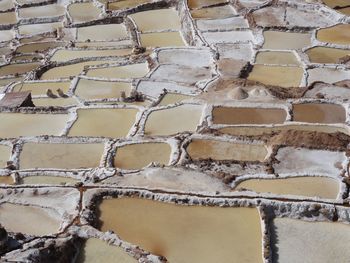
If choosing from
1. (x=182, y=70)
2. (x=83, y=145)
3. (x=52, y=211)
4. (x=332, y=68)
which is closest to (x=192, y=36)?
(x=182, y=70)

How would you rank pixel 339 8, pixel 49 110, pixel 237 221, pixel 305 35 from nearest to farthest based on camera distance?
pixel 237 221 → pixel 49 110 → pixel 305 35 → pixel 339 8

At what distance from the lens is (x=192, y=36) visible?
1473 cm

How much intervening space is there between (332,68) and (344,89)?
1360 millimetres

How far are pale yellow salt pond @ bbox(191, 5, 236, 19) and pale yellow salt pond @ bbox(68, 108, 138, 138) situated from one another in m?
6.04

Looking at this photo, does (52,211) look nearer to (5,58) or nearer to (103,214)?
(103,214)

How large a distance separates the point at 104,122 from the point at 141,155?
1.60 meters

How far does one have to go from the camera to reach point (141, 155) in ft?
29.8

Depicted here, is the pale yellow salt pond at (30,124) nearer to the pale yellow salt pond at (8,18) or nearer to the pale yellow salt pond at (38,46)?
the pale yellow salt pond at (38,46)

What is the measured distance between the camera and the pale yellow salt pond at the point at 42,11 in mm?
18125

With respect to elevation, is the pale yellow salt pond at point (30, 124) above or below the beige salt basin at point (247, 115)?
below

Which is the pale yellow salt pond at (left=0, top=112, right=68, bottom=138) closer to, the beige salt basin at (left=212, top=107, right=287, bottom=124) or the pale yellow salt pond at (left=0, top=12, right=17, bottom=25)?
the beige salt basin at (left=212, top=107, right=287, bottom=124)

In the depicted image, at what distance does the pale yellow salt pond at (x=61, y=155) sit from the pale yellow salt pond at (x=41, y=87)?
2.96 metres

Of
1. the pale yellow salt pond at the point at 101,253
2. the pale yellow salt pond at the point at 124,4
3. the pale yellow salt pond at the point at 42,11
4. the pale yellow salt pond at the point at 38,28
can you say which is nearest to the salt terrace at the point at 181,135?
the pale yellow salt pond at the point at 101,253

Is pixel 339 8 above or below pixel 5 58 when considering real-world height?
above
